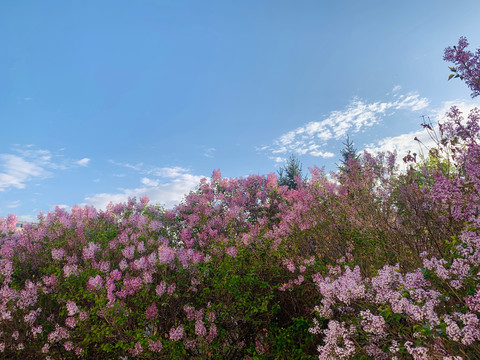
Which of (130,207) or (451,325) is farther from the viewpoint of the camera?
(130,207)

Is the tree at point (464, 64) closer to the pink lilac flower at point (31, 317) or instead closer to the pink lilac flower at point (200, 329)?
the pink lilac flower at point (200, 329)

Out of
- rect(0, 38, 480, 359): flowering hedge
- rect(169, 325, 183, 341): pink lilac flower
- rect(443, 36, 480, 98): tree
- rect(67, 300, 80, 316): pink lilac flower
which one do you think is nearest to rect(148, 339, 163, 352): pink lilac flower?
rect(0, 38, 480, 359): flowering hedge

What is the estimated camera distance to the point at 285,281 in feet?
19.8

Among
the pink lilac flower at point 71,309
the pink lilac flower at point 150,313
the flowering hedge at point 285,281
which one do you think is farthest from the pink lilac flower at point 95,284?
the pink lilac flower at point 150,313

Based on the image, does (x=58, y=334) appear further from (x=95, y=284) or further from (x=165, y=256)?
(x=165, y=256)

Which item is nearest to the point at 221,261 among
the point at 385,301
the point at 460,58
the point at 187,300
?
the point at 187,300

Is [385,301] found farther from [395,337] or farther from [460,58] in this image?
[460,58]

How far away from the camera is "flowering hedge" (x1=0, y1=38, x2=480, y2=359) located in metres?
3.06

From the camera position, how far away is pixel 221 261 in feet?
18.8

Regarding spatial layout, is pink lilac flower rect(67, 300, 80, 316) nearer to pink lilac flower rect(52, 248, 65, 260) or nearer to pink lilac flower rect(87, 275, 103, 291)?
pink lilac flower rect(87, 275, 103, 291)

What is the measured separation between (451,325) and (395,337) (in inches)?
28.0

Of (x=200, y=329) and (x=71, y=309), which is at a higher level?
(x=71, y=309)

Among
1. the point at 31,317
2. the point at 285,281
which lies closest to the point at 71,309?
the point at 31,317

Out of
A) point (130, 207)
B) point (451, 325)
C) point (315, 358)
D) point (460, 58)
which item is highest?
point (130, 207)
